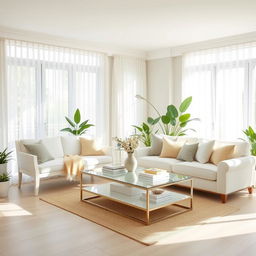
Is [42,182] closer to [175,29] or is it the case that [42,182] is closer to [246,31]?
[175,29]

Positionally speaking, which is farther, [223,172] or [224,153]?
[224,153]

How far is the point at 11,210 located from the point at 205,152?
3.04 metres

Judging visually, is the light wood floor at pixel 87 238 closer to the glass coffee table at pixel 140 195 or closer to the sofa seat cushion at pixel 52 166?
the glass coffee table at pixel 140 195

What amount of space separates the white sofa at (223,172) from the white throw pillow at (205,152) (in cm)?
Result: 9

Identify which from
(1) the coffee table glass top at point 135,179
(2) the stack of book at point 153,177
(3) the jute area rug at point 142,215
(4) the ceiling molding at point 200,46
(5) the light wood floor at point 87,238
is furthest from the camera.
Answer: (4) the ceiling molding at point 200,46

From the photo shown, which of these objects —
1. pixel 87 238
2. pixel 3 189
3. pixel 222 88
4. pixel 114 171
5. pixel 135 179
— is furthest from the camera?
pixel 222 88

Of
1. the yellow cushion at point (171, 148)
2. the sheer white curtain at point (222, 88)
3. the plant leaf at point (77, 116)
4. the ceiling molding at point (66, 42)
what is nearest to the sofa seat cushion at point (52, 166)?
the plant leaf at point (77, 116)

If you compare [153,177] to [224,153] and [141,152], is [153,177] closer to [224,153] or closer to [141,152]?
[224,153]

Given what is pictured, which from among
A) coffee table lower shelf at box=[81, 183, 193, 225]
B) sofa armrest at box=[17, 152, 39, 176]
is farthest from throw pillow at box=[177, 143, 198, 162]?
sofa armrest at box=[17, 152, 39, 176]

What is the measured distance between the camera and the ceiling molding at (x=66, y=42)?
5.64 meters

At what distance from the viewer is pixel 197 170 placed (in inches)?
197

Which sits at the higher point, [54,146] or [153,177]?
[54,146]

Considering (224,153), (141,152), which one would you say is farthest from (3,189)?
(224,153)

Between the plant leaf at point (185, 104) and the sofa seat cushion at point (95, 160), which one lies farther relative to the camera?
the plant leaf at point (185, 104)
